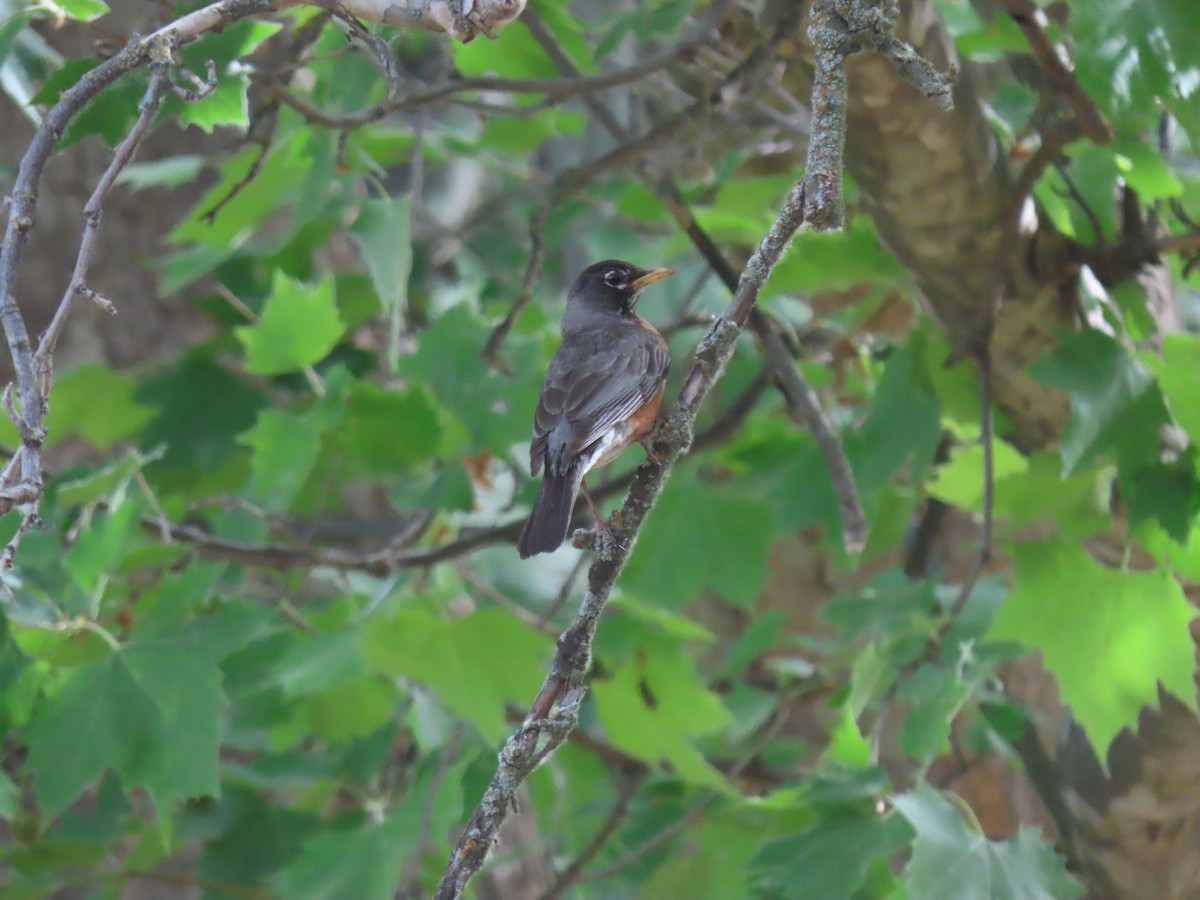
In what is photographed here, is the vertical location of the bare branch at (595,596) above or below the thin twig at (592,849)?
above

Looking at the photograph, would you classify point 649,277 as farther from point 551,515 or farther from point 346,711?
point 346,711

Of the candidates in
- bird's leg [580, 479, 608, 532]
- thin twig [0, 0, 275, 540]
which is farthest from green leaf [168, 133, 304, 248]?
thin twig [0, 0, 275, 540]

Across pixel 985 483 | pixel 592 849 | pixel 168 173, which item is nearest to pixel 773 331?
pixel 985 483

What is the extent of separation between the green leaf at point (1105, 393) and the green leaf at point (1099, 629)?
0.25 meters

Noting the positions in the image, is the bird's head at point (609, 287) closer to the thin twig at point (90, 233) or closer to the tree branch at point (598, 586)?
the tree branch at point (598, 586)

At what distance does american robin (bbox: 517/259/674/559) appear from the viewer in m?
2.30

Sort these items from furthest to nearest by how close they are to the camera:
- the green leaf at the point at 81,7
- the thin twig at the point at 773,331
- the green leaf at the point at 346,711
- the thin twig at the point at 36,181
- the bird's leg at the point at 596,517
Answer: the green leaf at the point at 346,711, the thin twig at the point at 773,331, the green leaf at the point at 81,7, the bird's leg at the point at 596,517, the thin twig at the point at 36,181

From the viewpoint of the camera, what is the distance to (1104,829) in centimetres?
287

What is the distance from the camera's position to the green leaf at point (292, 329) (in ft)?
9.68

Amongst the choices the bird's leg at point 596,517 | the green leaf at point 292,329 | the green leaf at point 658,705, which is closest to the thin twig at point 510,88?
the green leaf at point 292,329

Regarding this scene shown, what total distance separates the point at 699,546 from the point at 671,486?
0.18 m

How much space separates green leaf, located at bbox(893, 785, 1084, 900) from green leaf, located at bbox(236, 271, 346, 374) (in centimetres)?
164

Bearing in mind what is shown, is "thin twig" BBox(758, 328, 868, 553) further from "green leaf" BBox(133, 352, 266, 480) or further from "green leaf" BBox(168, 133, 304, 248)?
"green leaf" BBox(133, 352, 266, 480)

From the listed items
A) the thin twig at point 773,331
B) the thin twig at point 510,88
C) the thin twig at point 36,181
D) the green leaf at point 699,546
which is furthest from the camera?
the green leaf at point 699,546
